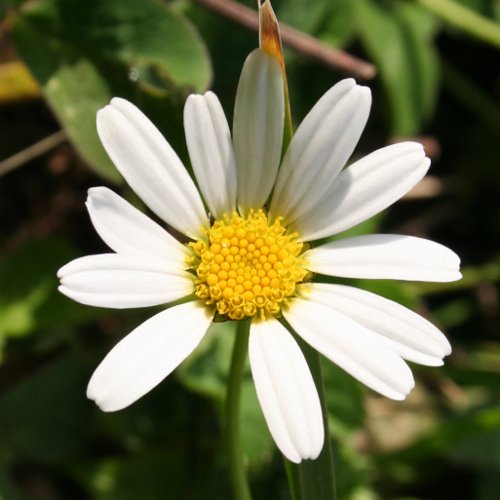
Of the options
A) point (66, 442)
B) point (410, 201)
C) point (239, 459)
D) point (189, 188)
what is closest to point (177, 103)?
point (189, 188)

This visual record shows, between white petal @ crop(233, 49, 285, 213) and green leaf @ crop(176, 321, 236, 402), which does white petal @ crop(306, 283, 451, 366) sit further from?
green leaf @ crop(176, 321, 236, 402)

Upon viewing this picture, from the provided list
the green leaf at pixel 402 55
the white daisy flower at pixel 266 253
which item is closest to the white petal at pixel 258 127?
the white daisy flower at pixel 266 253

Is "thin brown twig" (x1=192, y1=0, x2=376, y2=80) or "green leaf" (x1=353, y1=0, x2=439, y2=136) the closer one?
"thin brown twig" (x1=192, y1=0, x2=376, y2=80)

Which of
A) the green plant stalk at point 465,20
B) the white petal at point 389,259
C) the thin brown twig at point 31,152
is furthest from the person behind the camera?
the green plant stalk at point 465,20

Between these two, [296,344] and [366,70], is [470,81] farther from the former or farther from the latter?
[296,344]

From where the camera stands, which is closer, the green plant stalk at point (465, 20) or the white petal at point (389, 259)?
the white petal at point (389, 259)

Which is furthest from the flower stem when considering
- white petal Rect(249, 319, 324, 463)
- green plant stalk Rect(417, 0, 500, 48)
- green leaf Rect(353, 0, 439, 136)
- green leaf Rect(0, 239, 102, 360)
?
green plant stalk Rect(417, 0, 500, 48)

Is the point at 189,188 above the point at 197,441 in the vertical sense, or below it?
above

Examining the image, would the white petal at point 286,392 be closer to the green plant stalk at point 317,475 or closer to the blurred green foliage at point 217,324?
the green plant stalk at point 317,475
